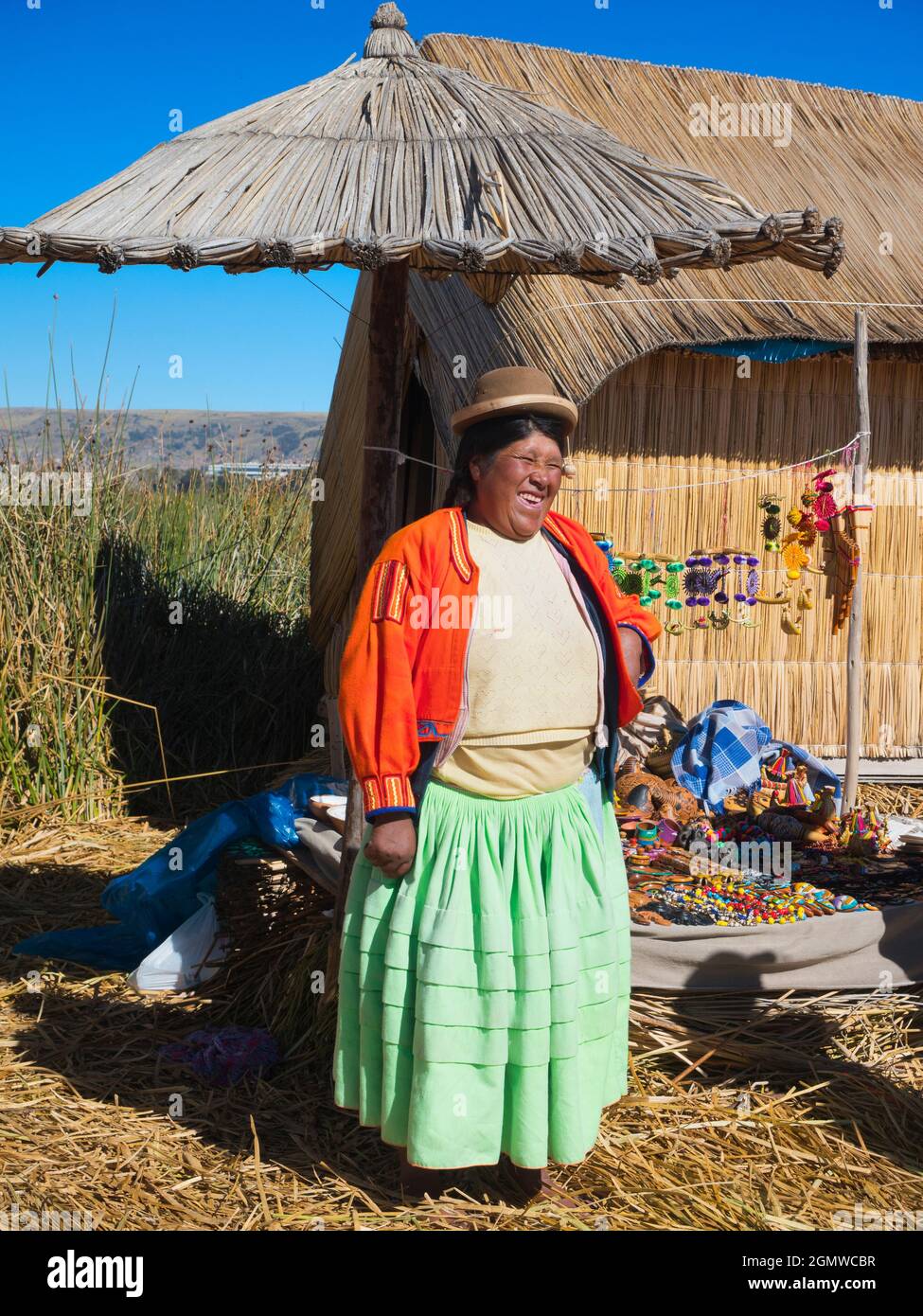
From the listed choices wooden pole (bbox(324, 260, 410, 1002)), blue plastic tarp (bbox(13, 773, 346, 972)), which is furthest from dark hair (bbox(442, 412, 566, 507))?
blue plastic tarp (bbox(13, 773, 346, 972))

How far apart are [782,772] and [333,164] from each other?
11.4ft

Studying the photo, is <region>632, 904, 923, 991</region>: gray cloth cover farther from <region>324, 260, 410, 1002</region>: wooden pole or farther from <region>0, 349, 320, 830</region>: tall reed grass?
<region>0, 349, 320, 830</region>: tall reed grass

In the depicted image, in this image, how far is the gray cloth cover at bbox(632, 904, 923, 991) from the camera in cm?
347

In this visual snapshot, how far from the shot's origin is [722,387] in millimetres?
5773

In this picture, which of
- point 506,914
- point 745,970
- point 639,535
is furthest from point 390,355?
point 639,535

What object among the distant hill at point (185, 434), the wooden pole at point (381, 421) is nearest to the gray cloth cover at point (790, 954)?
the wooden pole at point (381, 421)

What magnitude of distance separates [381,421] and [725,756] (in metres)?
2.69

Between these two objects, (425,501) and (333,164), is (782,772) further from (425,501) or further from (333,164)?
(333,164)

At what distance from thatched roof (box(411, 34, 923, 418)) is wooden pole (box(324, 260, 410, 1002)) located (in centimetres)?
207

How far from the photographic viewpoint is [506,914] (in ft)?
8.04

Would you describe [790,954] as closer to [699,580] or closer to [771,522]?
[699,580]

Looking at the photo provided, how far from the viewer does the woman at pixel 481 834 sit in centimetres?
243

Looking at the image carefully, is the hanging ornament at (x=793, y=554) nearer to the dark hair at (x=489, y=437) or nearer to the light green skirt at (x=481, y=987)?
the dark hair at (x=489, y=437)

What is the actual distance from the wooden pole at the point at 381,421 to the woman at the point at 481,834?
544 millimetres
